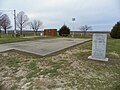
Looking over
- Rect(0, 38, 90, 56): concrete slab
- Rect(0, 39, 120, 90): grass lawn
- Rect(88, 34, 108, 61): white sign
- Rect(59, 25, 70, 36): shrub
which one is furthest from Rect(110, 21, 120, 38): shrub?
Rect(88, 34, 108, 61): white sign

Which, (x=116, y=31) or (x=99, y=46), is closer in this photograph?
(x=99, y=46)

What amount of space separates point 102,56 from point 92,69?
152 centimetres

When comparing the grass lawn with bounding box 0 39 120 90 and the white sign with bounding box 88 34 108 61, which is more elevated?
the white sign with bounding box 88 34 108 61

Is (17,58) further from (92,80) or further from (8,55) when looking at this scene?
(92,80)

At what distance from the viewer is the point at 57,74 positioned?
554 cm

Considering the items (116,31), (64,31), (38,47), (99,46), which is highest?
(64,31)

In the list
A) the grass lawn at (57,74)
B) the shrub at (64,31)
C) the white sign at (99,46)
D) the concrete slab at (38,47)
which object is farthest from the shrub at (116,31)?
the white sign at (99,46)

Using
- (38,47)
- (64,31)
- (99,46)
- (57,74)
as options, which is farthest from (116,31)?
(57,74)

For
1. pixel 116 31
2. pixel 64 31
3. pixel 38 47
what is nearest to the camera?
pixel 38 47

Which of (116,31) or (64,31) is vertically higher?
(64,31)

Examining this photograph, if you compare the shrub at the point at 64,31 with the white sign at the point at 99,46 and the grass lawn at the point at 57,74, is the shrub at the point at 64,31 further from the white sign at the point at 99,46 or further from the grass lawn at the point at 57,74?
the grass lawn at the point at 57,74

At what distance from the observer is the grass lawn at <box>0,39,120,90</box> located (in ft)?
16.0

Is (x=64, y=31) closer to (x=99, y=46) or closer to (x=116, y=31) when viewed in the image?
(x=116, y=31)

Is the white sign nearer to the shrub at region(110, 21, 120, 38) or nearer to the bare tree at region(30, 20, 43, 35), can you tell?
the shrub at region(110, 21, 120, 38)
